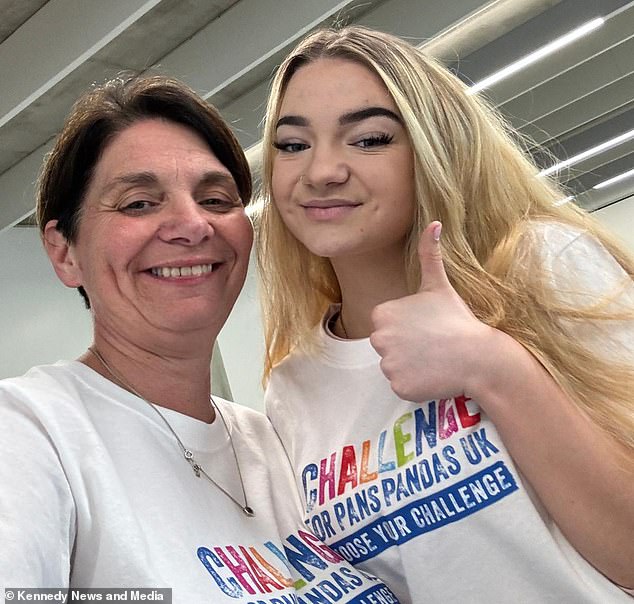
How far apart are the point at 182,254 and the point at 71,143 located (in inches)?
11.2

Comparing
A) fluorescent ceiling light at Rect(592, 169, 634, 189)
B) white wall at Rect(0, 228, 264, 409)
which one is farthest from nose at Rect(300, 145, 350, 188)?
fluorescent ceiling light at Rect(592, 169, 634, 189)

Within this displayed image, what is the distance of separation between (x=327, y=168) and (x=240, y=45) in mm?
3053

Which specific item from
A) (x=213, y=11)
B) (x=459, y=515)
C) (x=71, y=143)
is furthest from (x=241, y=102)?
(x=459, y=515)

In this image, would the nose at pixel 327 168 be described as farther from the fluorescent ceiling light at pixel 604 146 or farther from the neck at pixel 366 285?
the fluorescent ceiling light at pixel 604 146

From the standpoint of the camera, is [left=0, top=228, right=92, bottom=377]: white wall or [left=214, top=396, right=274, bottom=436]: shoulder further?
[left=0, top=228, right=92, bottom=377]: white wall

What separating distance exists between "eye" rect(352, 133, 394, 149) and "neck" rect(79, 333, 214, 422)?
465 millimetres

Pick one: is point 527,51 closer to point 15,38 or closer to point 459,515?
point 15,38

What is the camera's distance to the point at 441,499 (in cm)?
144

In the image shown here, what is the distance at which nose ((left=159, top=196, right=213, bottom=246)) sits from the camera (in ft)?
5.11

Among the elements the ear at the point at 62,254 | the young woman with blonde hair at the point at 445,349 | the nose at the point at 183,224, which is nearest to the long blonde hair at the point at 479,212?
the young woman with blonde hair at the point at 445,349

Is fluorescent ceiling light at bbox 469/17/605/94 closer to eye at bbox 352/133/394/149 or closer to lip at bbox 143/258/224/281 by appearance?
eye at bbox 352/133/394/149

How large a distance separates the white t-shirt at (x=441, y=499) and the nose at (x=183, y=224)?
1.23ft

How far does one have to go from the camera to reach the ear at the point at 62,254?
163 cm

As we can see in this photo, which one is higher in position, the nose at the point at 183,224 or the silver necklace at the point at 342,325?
the nose at the point at 183,224
